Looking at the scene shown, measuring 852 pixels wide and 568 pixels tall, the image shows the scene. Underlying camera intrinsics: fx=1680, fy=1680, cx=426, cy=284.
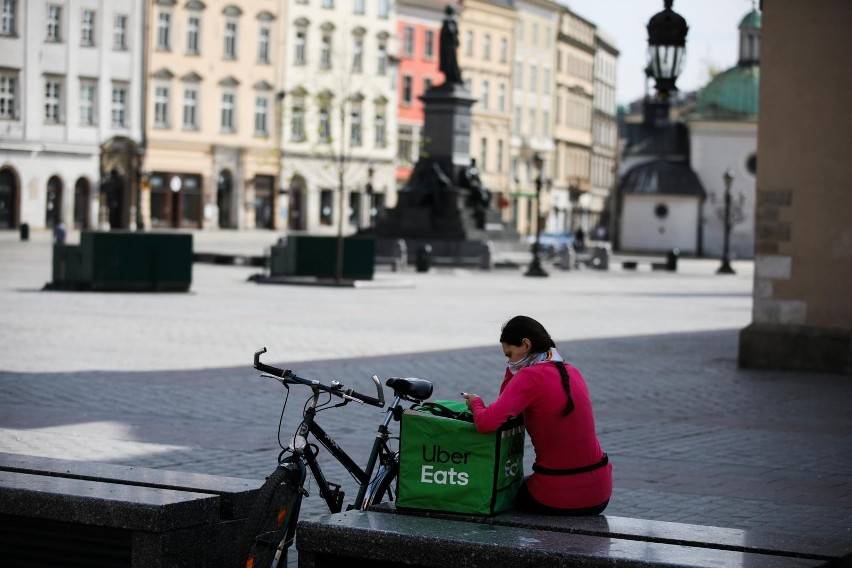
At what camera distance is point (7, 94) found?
7038cm

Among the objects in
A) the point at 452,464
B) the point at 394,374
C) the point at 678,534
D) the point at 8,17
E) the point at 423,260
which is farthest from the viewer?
the point at 8,17

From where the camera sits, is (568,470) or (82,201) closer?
(568,470)

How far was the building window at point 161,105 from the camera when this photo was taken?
77.9 metres

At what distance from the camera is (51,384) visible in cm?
1506

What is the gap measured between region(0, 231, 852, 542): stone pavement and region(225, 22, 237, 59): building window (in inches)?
1999

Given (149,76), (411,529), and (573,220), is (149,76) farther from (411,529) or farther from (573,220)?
(411,529)

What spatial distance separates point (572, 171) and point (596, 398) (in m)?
108

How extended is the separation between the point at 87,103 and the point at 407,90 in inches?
974

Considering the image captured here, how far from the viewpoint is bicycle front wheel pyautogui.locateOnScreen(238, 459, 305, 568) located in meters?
6.26

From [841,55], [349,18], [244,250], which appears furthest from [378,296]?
[349,18]

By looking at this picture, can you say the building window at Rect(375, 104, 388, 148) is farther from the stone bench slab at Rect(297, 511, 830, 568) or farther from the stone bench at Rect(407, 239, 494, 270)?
the stone bench slab at Rect(297, 511, 830, 568)

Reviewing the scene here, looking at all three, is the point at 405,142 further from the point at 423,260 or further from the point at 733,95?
the point at 423,260

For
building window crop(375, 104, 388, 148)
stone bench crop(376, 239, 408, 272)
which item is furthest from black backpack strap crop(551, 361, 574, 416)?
building window crop(375, 104, 388, 148)

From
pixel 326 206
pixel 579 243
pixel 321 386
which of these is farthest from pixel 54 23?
pixel 321 386
